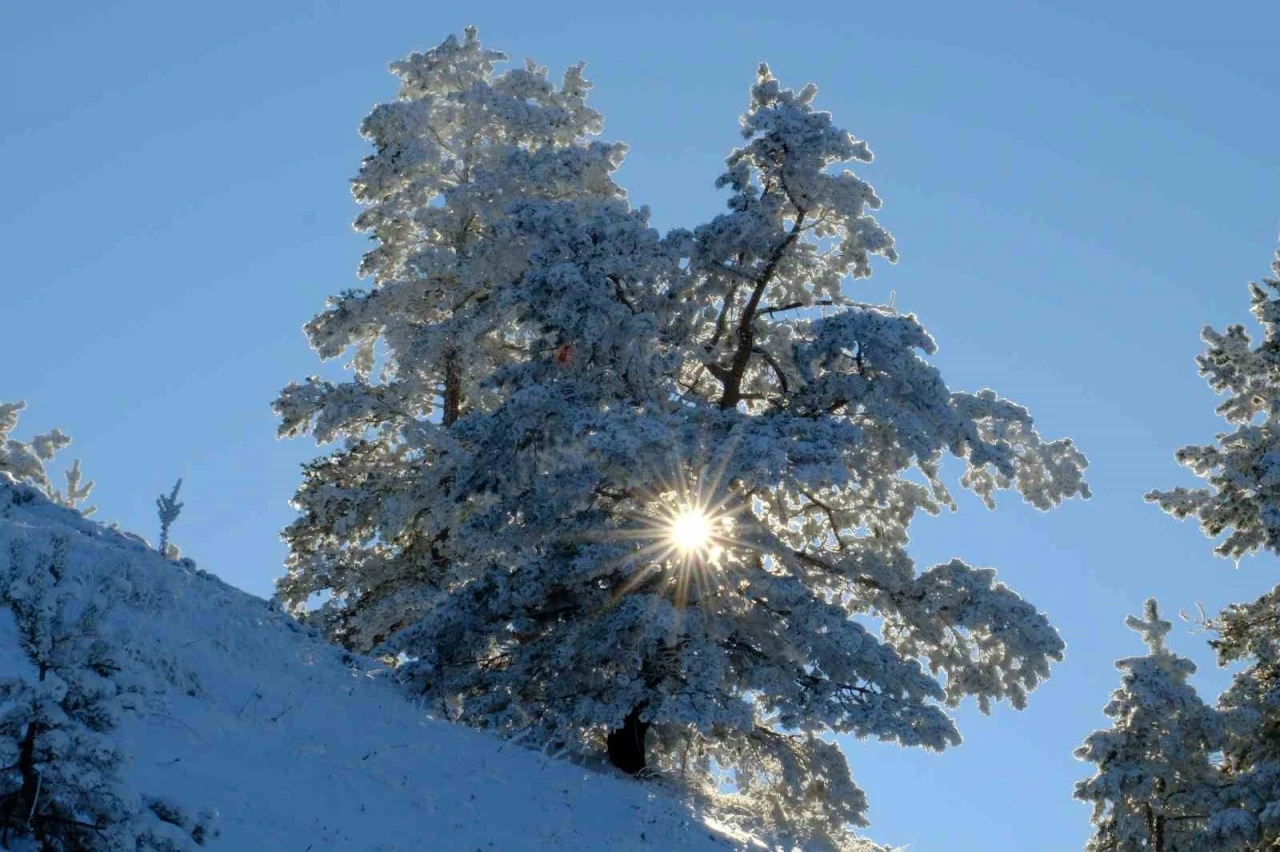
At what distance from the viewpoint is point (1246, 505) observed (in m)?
20.8

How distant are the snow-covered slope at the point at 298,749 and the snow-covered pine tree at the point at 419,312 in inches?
275

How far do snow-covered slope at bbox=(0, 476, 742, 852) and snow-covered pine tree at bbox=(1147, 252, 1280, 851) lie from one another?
34.7 feet

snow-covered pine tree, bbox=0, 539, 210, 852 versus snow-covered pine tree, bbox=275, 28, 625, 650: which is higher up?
snow-covered pine tree, bbox=275, 28, 625, 650

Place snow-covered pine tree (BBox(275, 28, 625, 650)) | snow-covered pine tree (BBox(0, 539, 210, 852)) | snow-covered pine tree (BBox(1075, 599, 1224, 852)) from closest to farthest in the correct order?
snow-covered pine tree (BBox(0, 539, 210, 852)), snow-covered pine tree (BBox(1075, 599, 1224, 852)), snow-covered pine tree (BBox(275, 28, 625, 650))

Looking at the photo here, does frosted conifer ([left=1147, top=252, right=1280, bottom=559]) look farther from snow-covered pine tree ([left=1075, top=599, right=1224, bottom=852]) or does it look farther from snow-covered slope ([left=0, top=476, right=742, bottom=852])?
snow-covered slope ([left=0, top=476, right=742, bottom=852])

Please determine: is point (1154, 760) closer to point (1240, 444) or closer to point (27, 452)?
point (1240, 444)

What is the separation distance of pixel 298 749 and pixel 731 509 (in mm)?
6980

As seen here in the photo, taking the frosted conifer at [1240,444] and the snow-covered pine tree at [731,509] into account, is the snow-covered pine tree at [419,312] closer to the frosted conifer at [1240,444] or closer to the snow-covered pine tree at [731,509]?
the snow-covered pine tree at [731,509]

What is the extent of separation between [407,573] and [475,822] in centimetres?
1255

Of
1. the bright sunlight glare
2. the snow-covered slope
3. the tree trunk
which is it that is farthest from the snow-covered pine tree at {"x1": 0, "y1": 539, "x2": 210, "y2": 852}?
the tree trunk

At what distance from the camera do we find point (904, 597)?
59.4 feet

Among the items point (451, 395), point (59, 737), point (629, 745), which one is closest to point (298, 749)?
point (59, 737)

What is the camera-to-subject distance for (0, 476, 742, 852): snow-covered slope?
9852 millimetres

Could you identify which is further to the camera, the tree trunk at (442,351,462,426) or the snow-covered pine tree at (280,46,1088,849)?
the tree trunk at (442,351,462,426)
